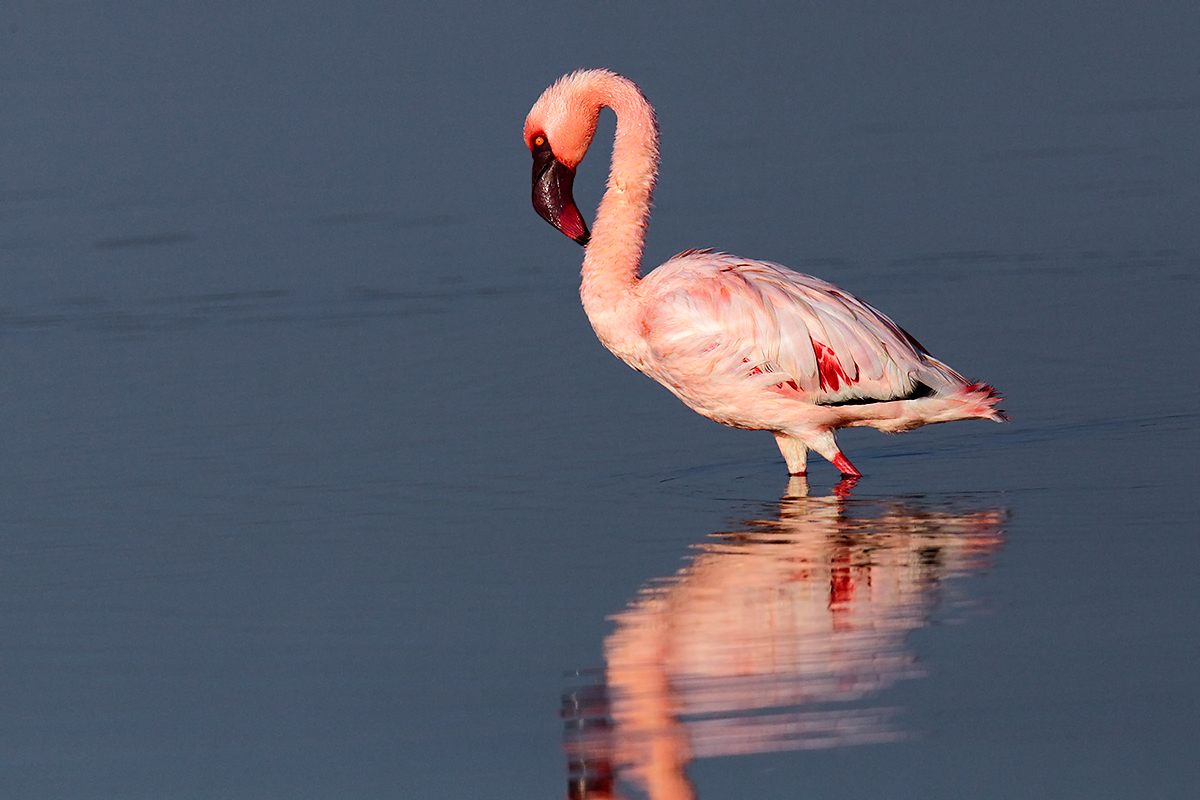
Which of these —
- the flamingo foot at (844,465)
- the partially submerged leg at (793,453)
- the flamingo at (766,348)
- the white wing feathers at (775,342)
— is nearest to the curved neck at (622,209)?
the flamingo at (766,348)

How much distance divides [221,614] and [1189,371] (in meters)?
5.73

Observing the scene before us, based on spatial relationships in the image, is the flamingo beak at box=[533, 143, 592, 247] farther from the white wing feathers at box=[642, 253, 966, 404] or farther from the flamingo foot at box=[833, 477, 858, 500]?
the flamingo foot at box=[833, 477, 858, 500]

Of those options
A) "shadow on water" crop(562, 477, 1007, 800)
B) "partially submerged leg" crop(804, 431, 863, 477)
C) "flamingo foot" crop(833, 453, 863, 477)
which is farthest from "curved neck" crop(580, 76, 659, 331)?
"shadow on water" crop(562, 477, 1007, 800)

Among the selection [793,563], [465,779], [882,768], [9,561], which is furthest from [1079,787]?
[9,561]

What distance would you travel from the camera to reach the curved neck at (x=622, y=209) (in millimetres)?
8633

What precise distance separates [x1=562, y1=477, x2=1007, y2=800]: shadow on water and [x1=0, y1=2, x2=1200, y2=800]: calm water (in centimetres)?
2

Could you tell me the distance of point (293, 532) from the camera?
7.94m

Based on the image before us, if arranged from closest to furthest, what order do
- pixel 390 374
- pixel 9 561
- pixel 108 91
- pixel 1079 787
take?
Answer: pixel 1079 787 < pixel 9 561 < pixel 390 374 < pixel 108 91

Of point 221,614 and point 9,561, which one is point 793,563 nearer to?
point 221,614

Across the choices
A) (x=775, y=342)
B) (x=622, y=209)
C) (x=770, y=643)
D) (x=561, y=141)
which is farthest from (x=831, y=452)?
(x=770, y=643)

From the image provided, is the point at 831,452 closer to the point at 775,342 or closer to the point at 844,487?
the point at 844,487

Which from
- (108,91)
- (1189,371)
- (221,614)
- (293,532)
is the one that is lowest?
(221,614)

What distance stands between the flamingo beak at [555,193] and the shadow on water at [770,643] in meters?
2.06

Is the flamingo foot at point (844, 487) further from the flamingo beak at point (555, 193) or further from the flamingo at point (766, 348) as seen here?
the flamingo beak at point (555, 193)
